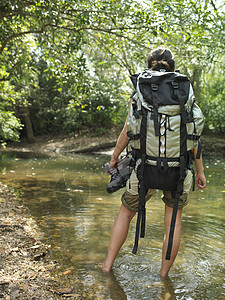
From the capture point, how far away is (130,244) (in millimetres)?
3514

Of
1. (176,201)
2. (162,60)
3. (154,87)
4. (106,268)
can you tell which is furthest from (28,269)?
(162,60)

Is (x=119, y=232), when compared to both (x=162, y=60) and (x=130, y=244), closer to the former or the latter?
(x=130, y=244)

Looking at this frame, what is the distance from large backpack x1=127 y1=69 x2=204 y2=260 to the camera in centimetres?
235

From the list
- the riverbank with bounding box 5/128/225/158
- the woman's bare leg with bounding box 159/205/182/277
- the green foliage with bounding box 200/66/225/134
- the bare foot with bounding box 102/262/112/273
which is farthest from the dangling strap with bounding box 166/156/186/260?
the green foliage with bounding box 200/66/225/134

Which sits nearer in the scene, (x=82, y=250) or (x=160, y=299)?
(x=160, y=299)

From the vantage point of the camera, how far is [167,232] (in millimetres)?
2697

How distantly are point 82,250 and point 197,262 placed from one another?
112 cm

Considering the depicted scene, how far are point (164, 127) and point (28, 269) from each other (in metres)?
1.60

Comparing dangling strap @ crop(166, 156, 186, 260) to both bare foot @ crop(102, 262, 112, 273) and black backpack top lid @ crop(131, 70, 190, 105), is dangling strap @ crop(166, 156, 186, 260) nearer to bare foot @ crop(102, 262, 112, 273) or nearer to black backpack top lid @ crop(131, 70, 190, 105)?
black backpack top lid @ crop(131, 70, 190, 105)

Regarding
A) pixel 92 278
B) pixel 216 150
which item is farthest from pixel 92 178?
pixel 216 150

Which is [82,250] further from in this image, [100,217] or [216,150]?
[216,150]

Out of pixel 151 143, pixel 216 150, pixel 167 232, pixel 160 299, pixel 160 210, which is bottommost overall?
pixel 216 150

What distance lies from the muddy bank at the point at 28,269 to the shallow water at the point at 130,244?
0.31ft

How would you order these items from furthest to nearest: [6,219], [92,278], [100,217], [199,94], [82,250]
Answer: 1. [199,94]
2. [100,217]
3. [6,219]
4. [82,250]
5. [92,278]
